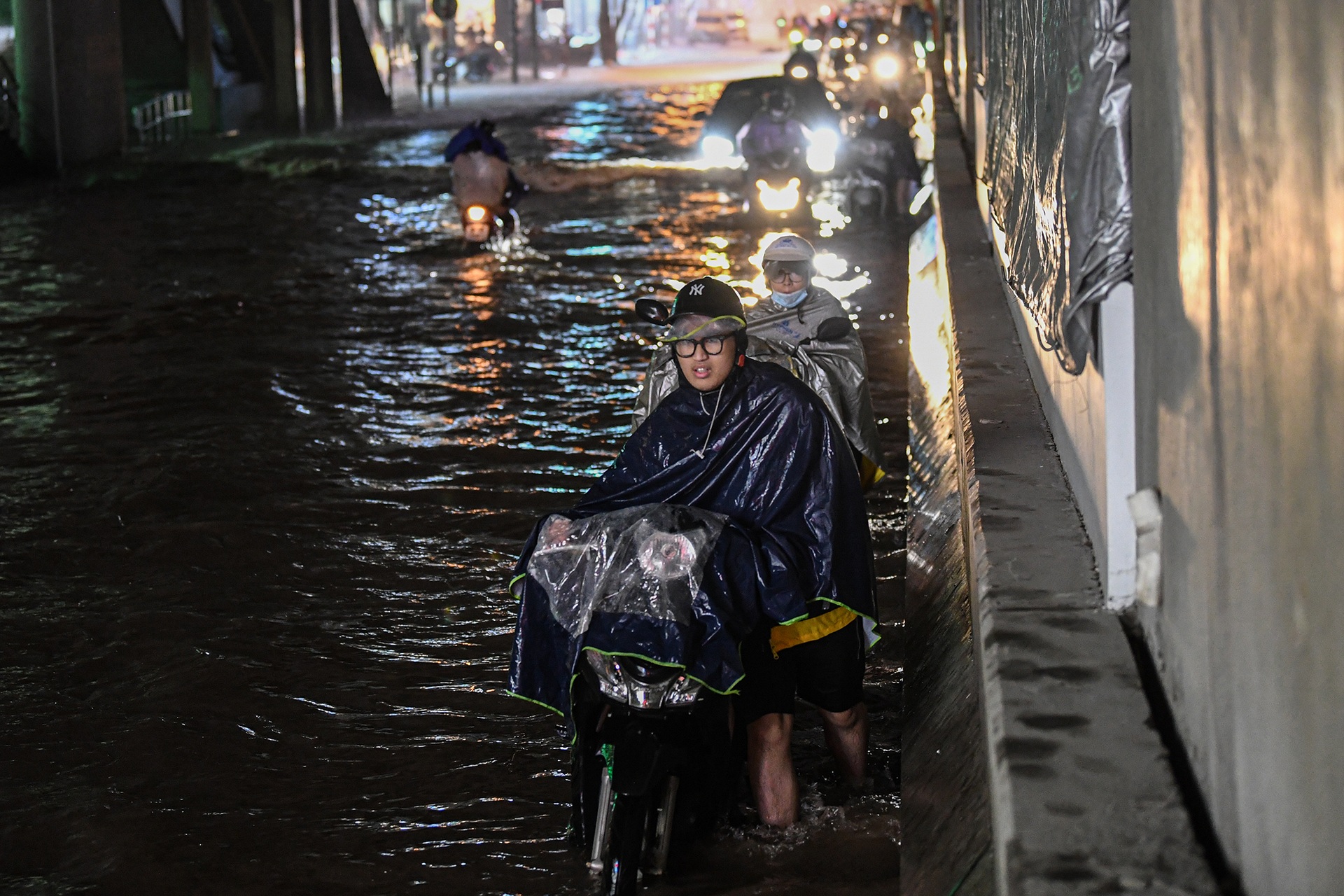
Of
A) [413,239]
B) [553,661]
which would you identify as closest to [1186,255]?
[553,661]

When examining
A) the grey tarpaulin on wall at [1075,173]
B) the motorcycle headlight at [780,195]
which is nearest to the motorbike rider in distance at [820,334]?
the grey tarpaulin on wall at [1075,173]

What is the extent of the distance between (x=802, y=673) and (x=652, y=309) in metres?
1.34

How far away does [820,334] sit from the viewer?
263 inches

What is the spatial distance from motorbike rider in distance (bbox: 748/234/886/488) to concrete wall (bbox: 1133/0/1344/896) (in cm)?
299

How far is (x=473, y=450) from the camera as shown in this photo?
394 inches

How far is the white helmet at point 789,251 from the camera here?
7.28 meters

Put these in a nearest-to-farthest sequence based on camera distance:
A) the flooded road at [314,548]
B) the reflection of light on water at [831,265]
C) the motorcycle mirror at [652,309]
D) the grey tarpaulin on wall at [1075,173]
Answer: the grey tarpaulin on wall at [1075,173] < the flooded road at [314,548] < the motorcycle mirror at [652,309] < the reflection of light on water at [831,265]

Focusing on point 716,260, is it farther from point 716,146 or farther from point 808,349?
point 808,349

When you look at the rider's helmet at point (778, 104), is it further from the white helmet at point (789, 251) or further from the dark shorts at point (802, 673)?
the dark shorts at point (802, 673)

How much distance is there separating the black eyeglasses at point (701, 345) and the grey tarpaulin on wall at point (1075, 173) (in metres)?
0.98

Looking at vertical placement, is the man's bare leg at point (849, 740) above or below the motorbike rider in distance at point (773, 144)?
below

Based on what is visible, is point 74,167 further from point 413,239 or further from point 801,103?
point 801,103

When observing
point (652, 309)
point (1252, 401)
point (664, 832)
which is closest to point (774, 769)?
point (664, 832)

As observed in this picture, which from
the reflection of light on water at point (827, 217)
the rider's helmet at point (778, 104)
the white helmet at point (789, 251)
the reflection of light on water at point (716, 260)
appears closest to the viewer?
the white helmet at point (789, 251)
